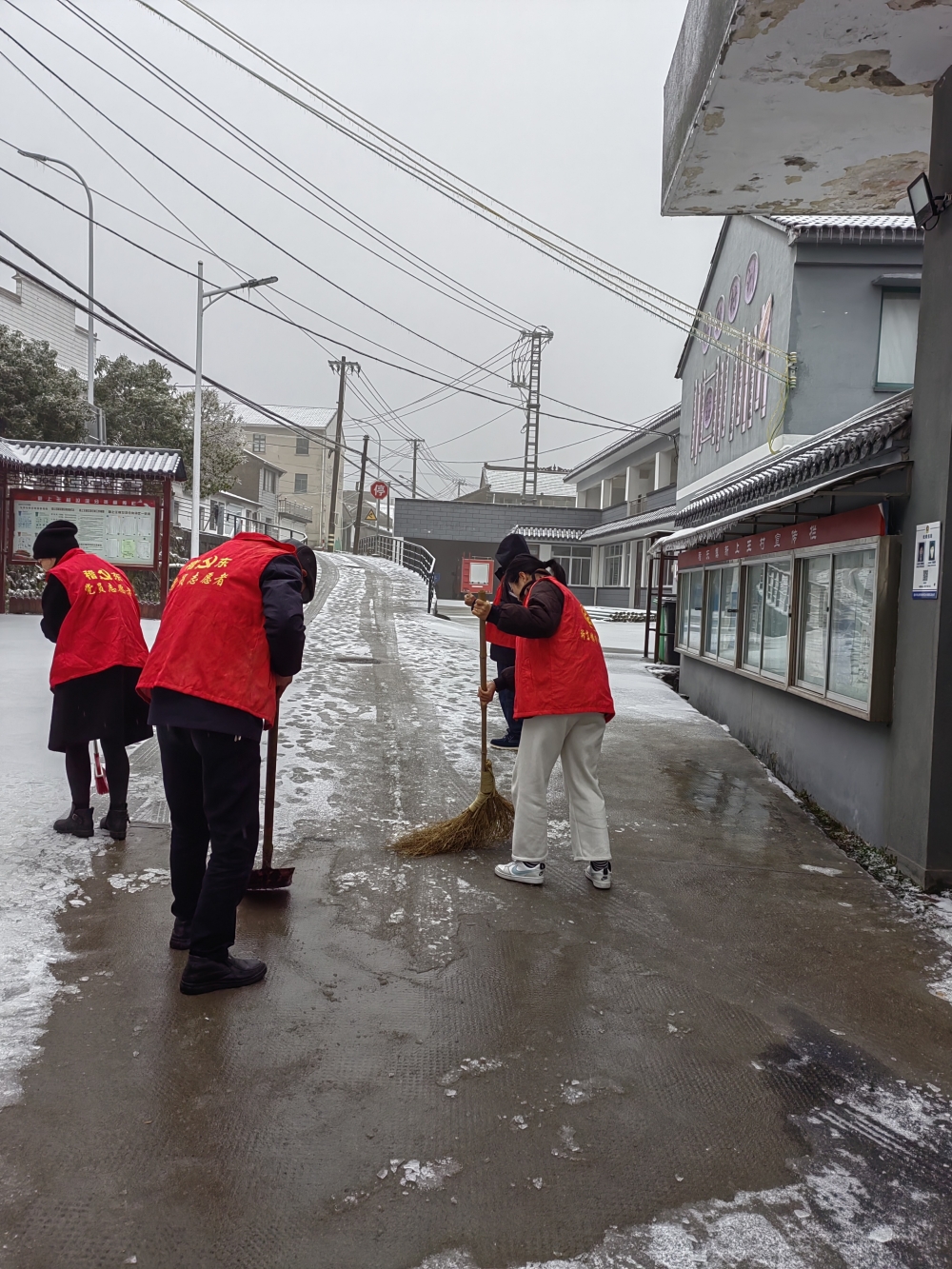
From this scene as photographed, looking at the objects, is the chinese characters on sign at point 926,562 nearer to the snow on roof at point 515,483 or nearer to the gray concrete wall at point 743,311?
the gray concrete wall at point 743,311

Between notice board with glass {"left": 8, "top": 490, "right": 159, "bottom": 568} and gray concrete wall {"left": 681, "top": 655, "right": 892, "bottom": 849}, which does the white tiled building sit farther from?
gray concrete wall {"left": 681, "top": 655, "right": 892, "bottom": 849}

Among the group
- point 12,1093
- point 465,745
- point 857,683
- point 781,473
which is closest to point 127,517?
point 465,745

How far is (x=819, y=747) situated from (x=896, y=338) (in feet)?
28.2

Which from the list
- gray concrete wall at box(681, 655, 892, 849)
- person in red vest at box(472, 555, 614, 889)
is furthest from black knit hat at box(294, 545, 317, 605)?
gray concrete wall at box(681, 655, 892, 849)

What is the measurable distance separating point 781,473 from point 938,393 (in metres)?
2.17

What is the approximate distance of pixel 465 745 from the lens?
7.75m

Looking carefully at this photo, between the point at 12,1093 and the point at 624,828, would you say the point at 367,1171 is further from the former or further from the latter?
the point at 624,828

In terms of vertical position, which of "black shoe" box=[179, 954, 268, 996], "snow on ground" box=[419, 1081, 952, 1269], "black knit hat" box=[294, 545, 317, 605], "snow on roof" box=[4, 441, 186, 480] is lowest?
"snow on ground" box=[419, 1081, 952, 1269]

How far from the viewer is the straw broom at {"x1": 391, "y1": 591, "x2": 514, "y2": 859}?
5.02m

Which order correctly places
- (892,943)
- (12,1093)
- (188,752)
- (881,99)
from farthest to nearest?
(881,99)
(892,943)
(188,752)
(12,1093)

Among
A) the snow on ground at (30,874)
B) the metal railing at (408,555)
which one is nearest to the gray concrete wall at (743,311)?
the metal railing at (408,555)

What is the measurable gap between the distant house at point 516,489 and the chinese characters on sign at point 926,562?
130 feet

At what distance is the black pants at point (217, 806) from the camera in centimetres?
321

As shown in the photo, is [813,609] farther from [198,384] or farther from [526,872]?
[198,384]
